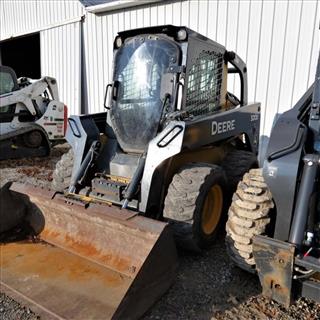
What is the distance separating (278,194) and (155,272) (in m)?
1.10

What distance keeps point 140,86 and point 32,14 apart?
1002cm

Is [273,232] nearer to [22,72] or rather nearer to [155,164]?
[155,164]

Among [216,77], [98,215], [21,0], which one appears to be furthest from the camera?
[21,0]

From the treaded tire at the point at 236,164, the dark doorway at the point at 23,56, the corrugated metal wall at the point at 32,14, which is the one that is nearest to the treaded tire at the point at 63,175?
the treaded tire at the point at 236,164

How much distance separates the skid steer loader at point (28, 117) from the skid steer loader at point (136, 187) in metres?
3.70

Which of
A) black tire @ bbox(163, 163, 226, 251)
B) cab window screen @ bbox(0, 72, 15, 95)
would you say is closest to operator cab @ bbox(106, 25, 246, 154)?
black tire @ bbox(163, 163, 226, 251)

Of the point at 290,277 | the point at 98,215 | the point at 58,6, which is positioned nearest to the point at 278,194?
the point at 290,277

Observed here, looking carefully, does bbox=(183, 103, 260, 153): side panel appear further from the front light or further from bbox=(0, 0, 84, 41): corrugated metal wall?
bbox=(0, 0, 84, 41): corrugated metal wall

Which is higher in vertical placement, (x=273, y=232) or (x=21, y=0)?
(x=21, y=0)

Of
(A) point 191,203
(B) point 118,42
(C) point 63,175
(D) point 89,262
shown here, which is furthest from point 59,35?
(D) point 89,262

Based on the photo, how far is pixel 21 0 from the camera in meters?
12.8

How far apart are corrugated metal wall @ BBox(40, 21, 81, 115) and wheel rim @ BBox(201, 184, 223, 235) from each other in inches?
299

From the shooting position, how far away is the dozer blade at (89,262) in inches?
106

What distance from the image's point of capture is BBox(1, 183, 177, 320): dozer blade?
2.71 m
